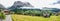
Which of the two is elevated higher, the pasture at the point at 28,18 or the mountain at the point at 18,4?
the mountain at the point at 18,4

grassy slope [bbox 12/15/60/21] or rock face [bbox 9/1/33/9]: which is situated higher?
rock face [bbox 9/1/33/9]

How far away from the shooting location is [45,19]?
0.95 metres

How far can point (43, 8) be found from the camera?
0.96 metres

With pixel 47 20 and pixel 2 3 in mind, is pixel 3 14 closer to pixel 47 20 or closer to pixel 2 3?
pixel 2 3

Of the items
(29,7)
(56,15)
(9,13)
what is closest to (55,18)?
(56,15)

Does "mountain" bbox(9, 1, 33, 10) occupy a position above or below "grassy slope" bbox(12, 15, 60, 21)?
above

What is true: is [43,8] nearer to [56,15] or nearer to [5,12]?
[56,15]

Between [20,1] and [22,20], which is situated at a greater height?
[20,1]

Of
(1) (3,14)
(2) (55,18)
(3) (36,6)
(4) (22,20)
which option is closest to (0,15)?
(1) (3,14)

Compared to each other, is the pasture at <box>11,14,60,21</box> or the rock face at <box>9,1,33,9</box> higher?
the rock face at <box>9,1,33,9</box>

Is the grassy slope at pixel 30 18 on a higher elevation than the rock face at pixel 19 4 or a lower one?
lower

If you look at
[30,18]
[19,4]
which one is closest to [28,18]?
[30,18]

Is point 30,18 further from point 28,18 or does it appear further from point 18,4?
point 18,4

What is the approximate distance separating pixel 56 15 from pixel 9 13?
41cm
